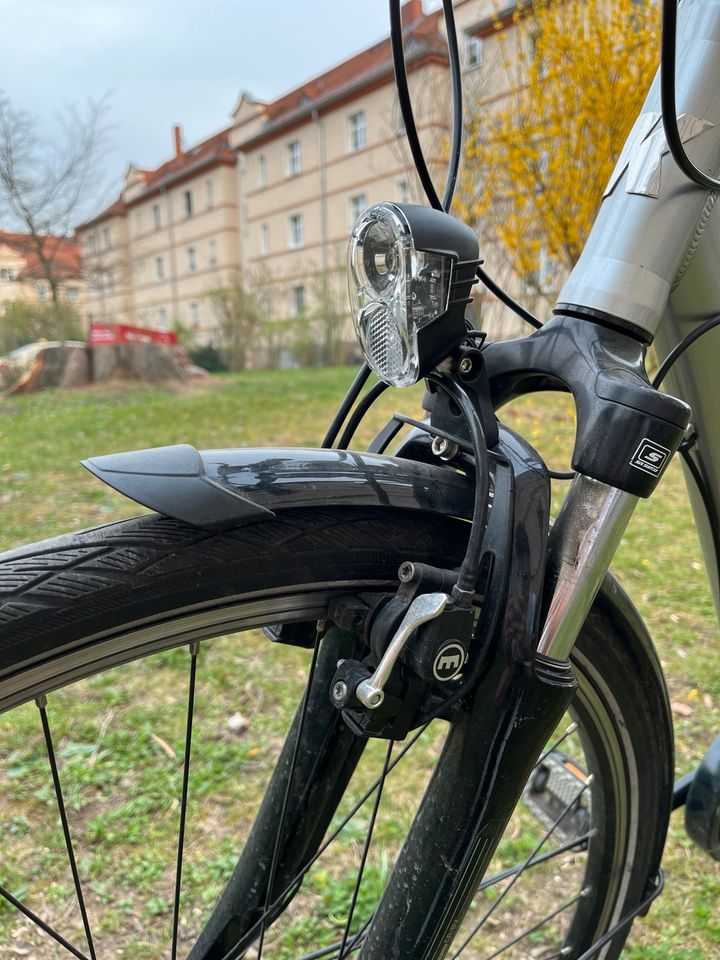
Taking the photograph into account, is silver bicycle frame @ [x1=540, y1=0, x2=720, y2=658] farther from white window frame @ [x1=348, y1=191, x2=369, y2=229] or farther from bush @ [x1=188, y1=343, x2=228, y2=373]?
white window frame @ [x1=348, y1=191, x2=369, y2=229]

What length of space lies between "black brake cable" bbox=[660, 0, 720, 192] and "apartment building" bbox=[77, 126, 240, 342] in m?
25.9

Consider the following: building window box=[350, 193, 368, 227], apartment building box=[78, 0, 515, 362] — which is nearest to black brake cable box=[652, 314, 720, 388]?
apartment building box=[78, 0, 515, 362]

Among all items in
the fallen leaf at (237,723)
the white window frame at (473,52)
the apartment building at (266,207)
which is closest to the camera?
the fallen leaf at (237,723)

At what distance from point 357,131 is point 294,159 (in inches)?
146

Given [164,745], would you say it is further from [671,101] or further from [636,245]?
[671,101]

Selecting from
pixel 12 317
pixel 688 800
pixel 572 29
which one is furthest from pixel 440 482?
pixel 12 317

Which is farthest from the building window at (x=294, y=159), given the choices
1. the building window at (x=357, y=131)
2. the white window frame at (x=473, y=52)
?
the white window frame at (x=473, y=52)

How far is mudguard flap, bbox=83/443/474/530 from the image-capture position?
60 cm

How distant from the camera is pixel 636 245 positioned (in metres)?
0.68

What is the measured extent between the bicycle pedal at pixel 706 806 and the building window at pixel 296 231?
2601cm

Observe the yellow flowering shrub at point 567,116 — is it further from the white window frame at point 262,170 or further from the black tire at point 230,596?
the white window frame at point 262,170

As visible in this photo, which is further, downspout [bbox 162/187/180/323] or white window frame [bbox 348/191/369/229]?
downspout [bbox 162/187/180/323]

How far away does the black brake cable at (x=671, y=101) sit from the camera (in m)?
0.59

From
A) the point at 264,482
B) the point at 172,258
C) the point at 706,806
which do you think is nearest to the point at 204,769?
the point at 706,806
